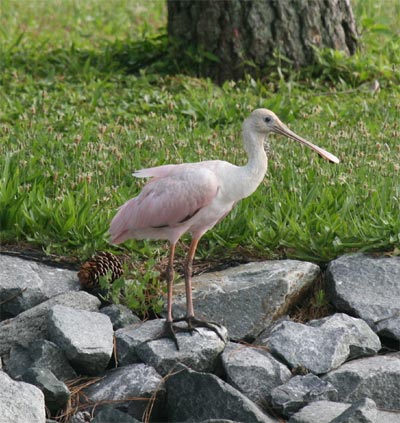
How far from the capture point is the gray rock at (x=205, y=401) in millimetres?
4613

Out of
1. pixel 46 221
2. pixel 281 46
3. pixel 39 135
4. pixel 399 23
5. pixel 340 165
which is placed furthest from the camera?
pixel 399 23

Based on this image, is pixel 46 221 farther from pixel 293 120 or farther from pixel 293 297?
pixel 293 120

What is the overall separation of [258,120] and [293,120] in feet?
9.76

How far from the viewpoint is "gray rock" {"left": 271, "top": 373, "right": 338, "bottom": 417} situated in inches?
187

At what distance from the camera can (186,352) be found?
5012 mm

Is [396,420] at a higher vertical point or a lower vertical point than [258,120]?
lower

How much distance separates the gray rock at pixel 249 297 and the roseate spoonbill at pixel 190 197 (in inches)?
9.6

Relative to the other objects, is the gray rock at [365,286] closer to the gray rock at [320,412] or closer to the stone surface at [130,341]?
the gray rock at [320,412]

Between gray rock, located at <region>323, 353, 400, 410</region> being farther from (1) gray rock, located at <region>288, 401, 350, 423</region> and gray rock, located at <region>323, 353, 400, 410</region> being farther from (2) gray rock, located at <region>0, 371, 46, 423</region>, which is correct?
(2) gray rock, located at <region>0, 371, 46, 423</region>

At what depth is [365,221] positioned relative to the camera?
5.81 meters

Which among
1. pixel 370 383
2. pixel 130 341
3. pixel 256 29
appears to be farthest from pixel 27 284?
pixel 256 29

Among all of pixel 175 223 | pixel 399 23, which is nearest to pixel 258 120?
pixel 175 223

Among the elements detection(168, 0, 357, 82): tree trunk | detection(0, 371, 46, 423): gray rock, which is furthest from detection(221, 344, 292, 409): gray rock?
detection(168, 0, 357, 82): tree trunk

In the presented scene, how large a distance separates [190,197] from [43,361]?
1076mm
